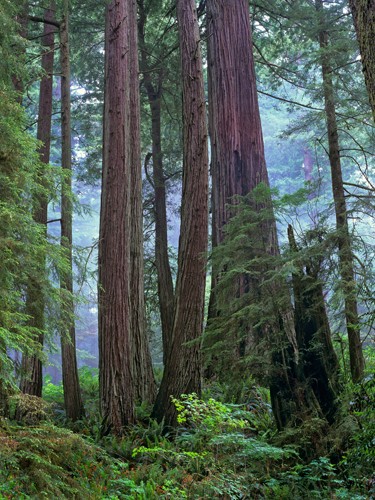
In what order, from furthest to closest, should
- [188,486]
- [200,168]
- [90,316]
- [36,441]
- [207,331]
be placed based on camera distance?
[90,316] → [200,168] → [207,331] → [188,486] → [36,441]

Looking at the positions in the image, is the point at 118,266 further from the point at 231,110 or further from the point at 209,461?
the point at 231,110

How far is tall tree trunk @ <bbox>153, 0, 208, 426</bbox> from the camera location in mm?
7922

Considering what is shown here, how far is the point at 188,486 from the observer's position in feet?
19.6

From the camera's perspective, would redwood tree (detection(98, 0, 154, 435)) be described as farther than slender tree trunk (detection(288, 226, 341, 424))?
Yes

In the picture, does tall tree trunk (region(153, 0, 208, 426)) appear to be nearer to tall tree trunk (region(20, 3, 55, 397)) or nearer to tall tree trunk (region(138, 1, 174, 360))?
tall tree trunk (region(20, 3, 55, 397))

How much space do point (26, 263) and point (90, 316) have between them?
34.0 m

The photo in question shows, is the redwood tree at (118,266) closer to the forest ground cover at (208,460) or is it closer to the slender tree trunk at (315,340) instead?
the forest ground cover at (208,460)

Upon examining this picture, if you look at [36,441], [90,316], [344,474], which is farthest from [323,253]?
[90,316]

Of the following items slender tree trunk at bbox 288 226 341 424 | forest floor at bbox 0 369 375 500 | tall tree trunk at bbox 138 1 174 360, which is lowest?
forest floor at bbox 0 369 375 500

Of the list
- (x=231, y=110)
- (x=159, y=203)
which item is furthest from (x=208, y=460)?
(x=159, y=203)

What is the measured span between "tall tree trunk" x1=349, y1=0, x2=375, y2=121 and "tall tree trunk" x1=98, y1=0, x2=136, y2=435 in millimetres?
5946

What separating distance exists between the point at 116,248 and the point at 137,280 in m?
1.55

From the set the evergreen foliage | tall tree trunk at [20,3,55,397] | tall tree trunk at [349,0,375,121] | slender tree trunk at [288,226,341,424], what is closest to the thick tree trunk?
tall tree trunk at [20,3,55,397]

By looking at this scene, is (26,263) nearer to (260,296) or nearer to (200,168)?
(260,296)
